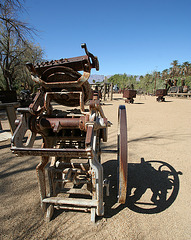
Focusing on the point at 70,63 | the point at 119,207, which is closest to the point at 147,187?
the point at 119,207

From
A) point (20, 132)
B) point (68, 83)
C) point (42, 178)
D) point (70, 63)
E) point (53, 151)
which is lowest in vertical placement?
point (42, 178)

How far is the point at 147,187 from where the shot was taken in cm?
248

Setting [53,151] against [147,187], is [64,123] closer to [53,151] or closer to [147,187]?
[53,151]

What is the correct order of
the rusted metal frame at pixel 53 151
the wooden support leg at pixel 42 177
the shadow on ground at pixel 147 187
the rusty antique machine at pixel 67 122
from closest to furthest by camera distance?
1. the rusted metal frame at pixel 53 151
2. the rusty antique machine at pixel 67 122
3. the wooden support leg at pixel 42 177
4. the shadow on ground at pixel 147 187

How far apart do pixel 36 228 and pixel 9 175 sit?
153 cm

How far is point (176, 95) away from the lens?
24.5 m

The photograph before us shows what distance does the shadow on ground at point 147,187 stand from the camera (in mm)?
2057

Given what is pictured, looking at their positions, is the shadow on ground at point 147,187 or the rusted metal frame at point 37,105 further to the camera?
the shadow on ground at point 147,187

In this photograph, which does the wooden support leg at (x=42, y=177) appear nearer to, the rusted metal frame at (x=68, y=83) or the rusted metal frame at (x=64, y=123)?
the rusted metal frame at (x=64, y=123)

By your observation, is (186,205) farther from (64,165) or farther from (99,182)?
(64,165)

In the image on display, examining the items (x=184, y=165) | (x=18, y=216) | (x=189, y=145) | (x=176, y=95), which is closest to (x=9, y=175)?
(x=18, y=216)

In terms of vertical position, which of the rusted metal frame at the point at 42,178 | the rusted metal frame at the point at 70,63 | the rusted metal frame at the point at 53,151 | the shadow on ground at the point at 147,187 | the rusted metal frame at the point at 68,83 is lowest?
the shadow on ground at the point at 147,187

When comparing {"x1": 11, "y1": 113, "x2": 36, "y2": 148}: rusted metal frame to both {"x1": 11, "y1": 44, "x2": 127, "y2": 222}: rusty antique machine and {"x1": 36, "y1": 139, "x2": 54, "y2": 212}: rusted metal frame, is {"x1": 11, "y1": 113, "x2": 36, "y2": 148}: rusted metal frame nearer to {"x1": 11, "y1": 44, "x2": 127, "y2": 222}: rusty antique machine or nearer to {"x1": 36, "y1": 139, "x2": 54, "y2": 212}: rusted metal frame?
{"x1": 11, "y1": 44, "x2": 127, "y2": 222}: rusty antique machine

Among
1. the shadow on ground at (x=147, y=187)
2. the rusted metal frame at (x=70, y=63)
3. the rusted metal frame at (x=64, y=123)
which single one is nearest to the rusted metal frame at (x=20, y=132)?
the rusted metal frame at (x=64, y=123)
